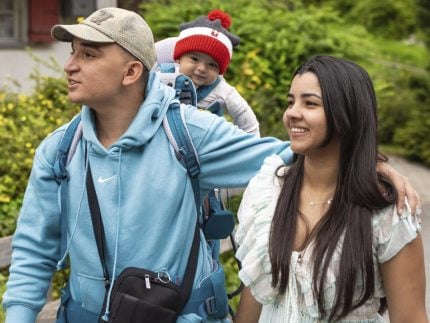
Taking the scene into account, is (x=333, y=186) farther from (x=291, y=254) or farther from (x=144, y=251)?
(x=144, y=251)

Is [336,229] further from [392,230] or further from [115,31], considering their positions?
[115,31]

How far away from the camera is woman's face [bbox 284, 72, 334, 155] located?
127 inches

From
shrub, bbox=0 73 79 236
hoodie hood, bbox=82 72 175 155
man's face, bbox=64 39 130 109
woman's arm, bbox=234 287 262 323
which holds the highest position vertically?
man's face, bbox=64 39 130 109

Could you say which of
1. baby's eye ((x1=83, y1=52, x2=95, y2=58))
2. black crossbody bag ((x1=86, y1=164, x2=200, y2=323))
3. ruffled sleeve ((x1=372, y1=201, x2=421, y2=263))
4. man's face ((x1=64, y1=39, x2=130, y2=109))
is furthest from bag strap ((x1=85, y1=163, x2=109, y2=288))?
ruffled sleeve ((x1=372, y1=201, x2=421, y2=263))

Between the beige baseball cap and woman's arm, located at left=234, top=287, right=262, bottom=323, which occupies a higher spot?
the beige baseball cap

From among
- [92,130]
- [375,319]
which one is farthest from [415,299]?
[92,130]

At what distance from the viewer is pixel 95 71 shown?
3.61 m

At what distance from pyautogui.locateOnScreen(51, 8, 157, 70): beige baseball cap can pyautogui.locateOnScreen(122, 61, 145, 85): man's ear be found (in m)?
→ 0.02

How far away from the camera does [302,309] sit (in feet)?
10.8

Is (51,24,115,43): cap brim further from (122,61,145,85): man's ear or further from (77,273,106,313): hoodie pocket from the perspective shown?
(77,273,106,313): hoodie pocket

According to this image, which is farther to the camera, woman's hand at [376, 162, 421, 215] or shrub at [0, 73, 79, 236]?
shrub at [0, 73, 79, 236]

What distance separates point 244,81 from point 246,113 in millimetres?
5330

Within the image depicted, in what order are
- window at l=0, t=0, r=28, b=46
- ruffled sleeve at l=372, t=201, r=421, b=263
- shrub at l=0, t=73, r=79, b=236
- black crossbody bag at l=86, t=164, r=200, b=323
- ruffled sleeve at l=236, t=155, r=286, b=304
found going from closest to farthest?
ruffled sleeve at l=372, t=201, r=421, b=263, ruffled sleeve at l=236, t=155, r=286, b=304, black crossbody bag at l=86, t=164, r=200, b=323, shrub at l=0, t=73, r=79, b=236, window at l=0, t=0, r=28, b=46

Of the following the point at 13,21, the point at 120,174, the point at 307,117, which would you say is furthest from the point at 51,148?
the point at 13,21
